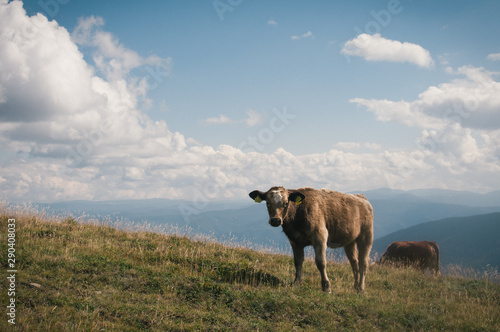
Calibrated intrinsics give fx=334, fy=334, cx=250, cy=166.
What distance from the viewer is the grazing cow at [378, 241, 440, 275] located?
18.9 meters

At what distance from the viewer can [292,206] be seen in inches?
439

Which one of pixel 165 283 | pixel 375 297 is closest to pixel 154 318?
pixel 165 283

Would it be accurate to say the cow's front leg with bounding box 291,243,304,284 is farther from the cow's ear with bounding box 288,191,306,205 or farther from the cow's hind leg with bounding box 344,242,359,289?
the cow's hind leg with bounding box 344,242,359,289

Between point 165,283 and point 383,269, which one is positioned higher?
point 165,283

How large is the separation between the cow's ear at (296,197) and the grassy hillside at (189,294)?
2.69m

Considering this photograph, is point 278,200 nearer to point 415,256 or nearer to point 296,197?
point 296,197

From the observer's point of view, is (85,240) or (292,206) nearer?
(292,206)

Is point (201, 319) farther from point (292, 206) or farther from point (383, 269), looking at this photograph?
point (383, 269)

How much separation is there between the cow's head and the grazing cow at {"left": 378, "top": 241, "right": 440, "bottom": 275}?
36.1ft

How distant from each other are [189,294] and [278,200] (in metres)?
3.78

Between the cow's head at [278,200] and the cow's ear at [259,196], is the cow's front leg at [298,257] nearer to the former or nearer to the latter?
the cow's head at [278,200]

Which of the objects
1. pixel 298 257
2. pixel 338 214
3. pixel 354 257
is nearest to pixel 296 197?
pixel 338 214

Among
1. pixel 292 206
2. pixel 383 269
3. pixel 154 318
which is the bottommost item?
pixel 383 269

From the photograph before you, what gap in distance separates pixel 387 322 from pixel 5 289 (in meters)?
9.21
